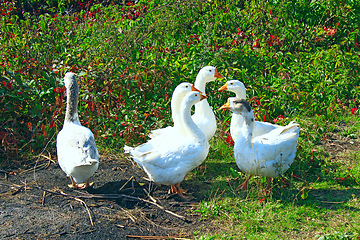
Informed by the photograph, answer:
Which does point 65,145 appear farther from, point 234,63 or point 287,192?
point 234,63

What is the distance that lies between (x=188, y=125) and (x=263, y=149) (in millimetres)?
1009

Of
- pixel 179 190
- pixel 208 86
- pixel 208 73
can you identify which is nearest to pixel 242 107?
pixel 208 73

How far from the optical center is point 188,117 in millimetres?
4664

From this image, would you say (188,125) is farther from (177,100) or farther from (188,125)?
(177,100)

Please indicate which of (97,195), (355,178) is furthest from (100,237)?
(355,178)

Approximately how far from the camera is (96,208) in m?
4.36

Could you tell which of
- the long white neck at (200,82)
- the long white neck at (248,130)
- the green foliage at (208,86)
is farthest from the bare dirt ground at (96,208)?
the long white neck at (200,82)

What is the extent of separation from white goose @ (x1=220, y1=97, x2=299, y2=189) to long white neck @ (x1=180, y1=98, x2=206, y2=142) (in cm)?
50

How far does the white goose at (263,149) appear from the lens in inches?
173

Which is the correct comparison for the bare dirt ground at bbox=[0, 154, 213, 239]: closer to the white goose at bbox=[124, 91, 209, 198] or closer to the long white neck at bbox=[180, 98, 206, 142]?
the white goose at bbox=[124, 91, 209, 198]

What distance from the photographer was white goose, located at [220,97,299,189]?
4383 mm

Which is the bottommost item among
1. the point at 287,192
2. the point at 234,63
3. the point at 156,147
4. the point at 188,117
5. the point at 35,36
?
the point at 287,192

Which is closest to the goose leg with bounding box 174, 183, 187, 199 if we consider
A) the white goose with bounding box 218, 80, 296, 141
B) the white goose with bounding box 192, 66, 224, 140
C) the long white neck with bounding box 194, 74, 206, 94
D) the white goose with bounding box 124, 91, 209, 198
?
the white goose with bounding box 124, 91, 209, 198

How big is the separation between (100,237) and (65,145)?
1.41 metres
